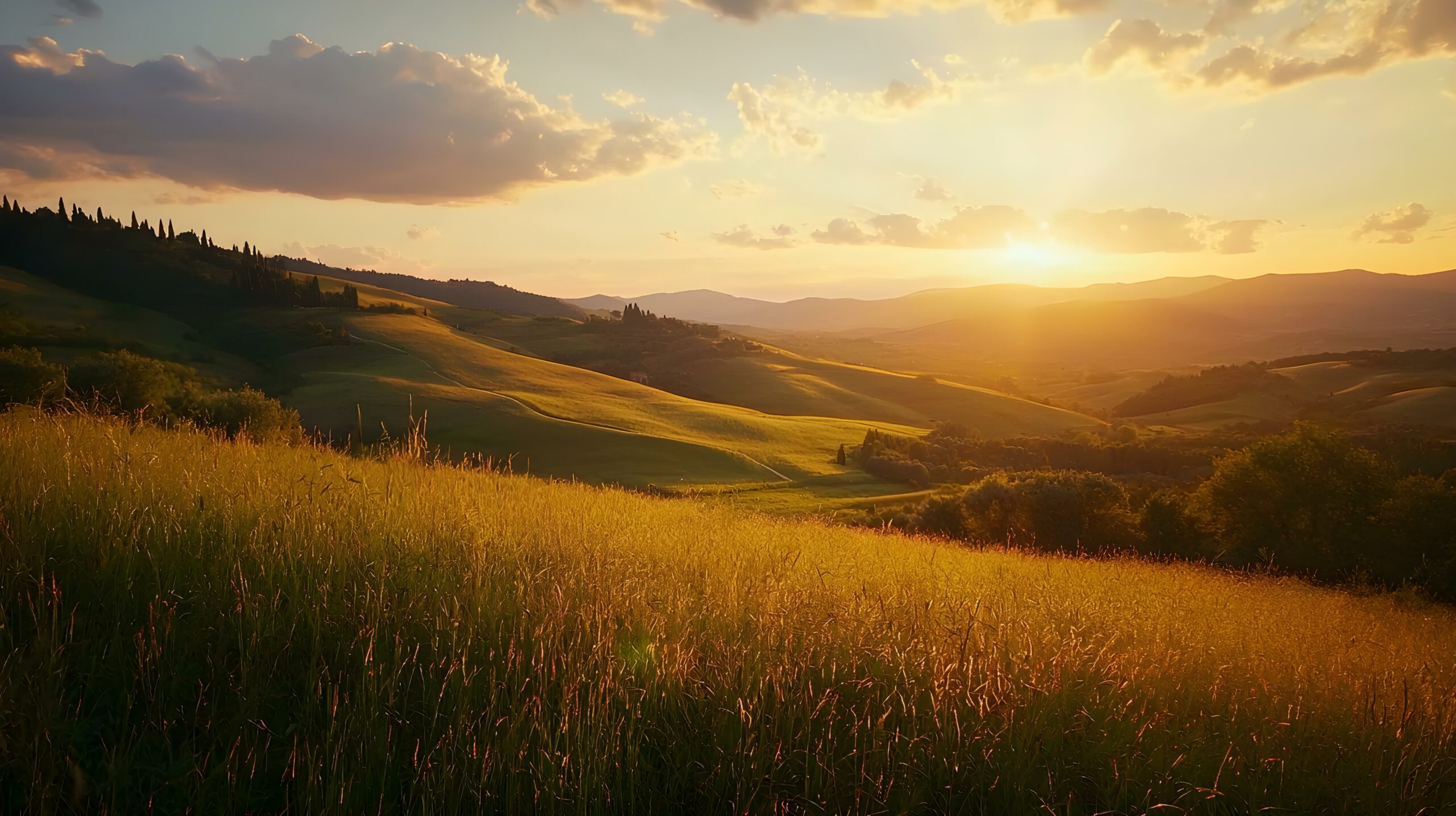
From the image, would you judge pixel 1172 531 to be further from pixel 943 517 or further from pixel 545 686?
pixel 545 686

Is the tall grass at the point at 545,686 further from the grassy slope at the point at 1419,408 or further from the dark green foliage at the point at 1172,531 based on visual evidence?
the grassy slope at the point at 1419,408

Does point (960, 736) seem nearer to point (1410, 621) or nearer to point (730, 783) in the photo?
point (730, 783)

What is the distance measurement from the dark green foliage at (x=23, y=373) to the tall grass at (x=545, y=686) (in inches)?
536

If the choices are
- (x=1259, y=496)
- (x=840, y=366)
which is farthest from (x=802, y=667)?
(x=840, y=366)

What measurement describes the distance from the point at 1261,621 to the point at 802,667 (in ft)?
30.6

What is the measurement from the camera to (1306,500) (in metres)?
26.5

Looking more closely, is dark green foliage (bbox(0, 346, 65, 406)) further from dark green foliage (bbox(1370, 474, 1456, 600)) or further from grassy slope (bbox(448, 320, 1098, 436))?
grassy slope (bbox(448, 320, 1098, 436))

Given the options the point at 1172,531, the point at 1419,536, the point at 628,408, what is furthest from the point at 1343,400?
the point at 628,408

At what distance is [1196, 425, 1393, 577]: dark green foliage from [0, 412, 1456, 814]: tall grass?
81.6 ft

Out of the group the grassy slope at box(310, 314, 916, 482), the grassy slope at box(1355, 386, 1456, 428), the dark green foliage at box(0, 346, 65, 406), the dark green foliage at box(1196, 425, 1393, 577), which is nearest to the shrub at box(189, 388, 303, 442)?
the dark green foliage at box(0, 346, 65, 406)

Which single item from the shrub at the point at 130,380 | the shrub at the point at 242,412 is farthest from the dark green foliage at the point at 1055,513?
the shrub at the point at 130,380

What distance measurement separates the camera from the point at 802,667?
13.3ft

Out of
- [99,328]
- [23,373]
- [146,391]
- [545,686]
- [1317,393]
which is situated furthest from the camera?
[1317,393]

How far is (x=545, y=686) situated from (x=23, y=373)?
22.5 meters
